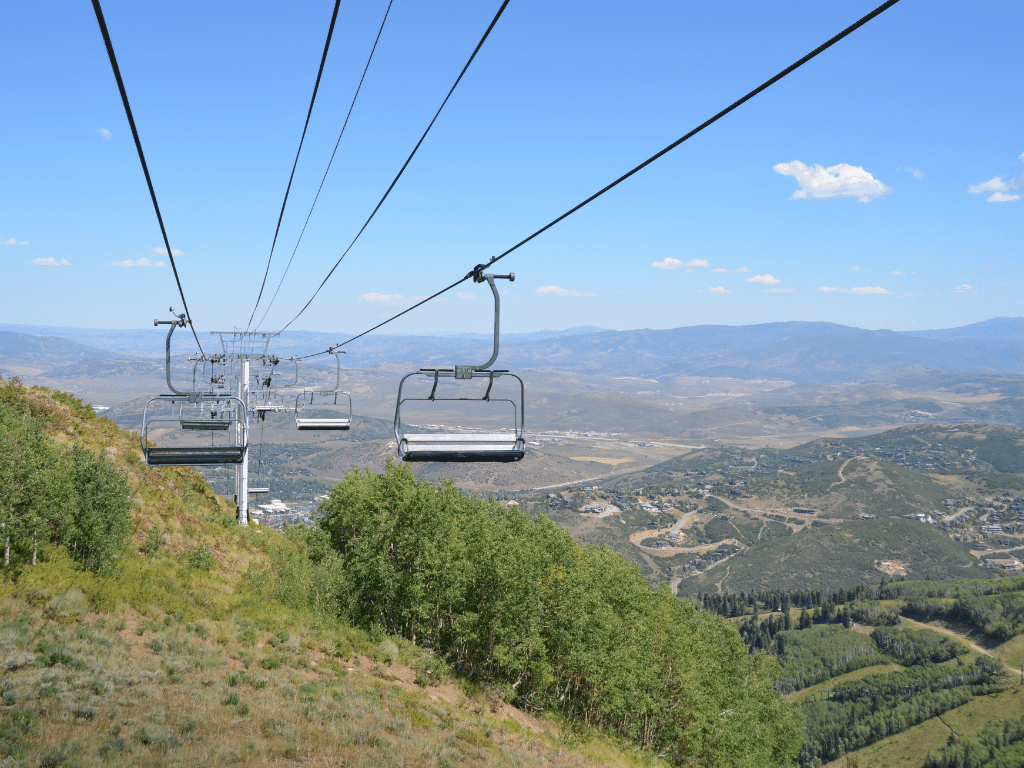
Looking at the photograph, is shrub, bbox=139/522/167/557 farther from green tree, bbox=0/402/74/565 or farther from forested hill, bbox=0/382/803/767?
green tree, bbox=0/402/74/565

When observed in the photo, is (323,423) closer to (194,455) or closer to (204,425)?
(204,425)

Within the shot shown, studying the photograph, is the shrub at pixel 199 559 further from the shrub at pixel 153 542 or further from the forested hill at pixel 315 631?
the shrub at pixel 153 542

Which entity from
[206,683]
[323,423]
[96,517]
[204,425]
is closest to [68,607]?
[96,517]

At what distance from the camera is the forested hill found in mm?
15234

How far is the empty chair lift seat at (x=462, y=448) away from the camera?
455 inches

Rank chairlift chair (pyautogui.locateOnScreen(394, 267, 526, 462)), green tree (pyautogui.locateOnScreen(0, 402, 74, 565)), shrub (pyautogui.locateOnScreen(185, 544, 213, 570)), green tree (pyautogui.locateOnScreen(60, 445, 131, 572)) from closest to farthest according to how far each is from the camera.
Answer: chairlift chair (pyautogui.locateOnScreen(394, 267, 526, 462))
green tree (pyautogui.locateOnScreen(0, 402, 74, 565))
green tree (pyautogui.locateOnScreen(60, 445, 131, 572))
shrub (pyautogui.locateOnScreen(185, 544, 213, 570))

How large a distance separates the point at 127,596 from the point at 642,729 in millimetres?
31903

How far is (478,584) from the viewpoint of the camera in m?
32.8

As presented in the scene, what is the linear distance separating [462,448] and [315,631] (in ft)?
56.8

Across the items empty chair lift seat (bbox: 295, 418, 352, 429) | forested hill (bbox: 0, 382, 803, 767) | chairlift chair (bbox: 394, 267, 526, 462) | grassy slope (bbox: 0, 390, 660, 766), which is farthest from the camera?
empty chair lift seat (bbox: 295, 418, 352, 429)

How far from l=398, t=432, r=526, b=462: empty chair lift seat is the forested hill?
7.88 meters

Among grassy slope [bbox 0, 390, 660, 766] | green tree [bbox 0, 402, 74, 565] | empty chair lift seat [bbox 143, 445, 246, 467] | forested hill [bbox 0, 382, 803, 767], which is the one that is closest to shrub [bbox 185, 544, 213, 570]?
forested hill [bbox 0, 382, 803, 767]

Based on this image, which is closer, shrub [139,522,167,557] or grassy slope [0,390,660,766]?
grassy slope [0,390,660,766]

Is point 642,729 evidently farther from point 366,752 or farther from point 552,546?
point 366,752
